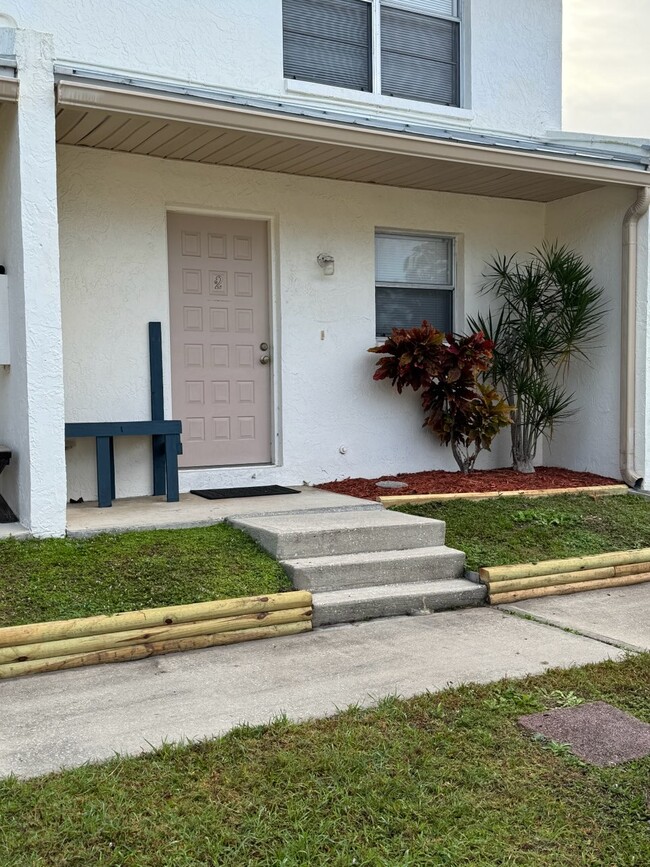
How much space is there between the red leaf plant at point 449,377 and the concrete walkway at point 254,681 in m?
3.11

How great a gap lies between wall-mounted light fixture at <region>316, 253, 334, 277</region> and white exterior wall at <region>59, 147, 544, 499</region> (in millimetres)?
55

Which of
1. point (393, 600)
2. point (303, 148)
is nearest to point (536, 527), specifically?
point (393, 600)

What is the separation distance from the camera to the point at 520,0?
8773 millimetres

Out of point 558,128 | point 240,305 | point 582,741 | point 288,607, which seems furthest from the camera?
point 558,128

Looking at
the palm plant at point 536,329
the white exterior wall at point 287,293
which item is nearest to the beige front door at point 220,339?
the white exterior wall at point 287,293

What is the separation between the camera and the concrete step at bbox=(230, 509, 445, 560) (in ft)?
17.5

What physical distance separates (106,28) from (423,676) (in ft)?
19.2

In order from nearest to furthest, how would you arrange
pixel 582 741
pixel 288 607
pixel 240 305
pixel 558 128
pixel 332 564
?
pixel 582 741 → pixel 288 607 → pixel 332 564 → pixel 240 305 → pixel 558 128

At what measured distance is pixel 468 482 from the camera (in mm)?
7605

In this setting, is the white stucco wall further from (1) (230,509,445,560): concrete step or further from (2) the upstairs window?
(1) (230,509,445,560): concrete step

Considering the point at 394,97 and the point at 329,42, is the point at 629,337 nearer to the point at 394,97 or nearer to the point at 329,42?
the point at 394,97

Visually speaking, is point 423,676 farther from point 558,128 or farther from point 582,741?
point 558,128

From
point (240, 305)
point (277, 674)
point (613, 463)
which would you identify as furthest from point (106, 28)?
point (613, 463)

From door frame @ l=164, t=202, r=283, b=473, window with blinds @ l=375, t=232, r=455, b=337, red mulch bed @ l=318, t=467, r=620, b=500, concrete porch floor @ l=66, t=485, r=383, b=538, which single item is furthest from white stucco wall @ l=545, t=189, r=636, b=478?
door frame @ l=164, t=202, r=283, b=473
